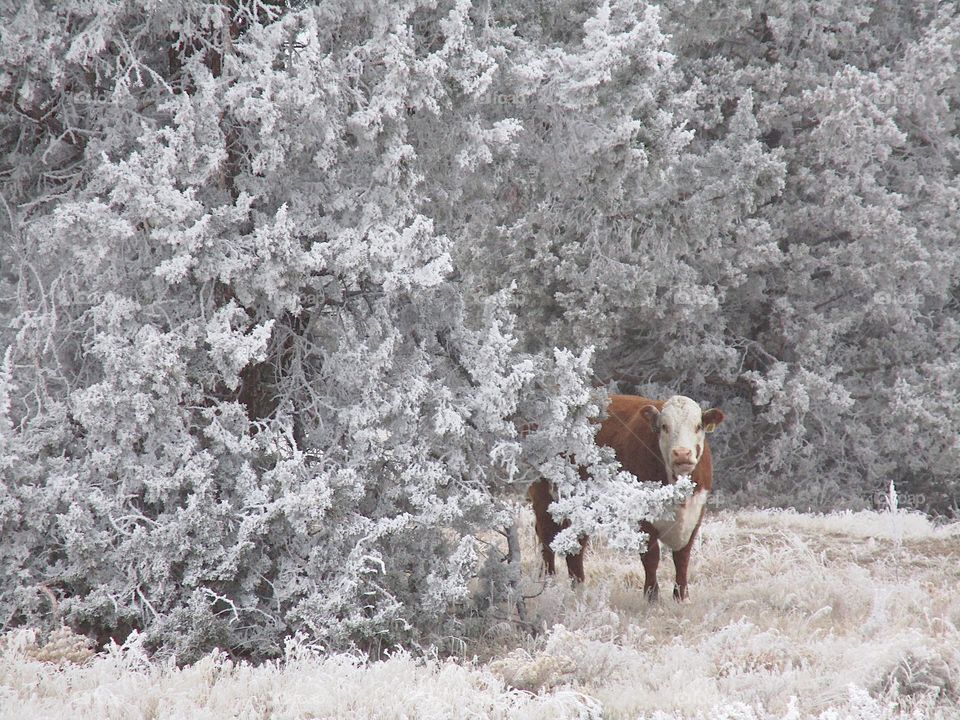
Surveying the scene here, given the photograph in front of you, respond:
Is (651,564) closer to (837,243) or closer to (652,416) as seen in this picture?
(652,416)

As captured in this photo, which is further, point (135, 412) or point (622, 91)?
point (622, 91)

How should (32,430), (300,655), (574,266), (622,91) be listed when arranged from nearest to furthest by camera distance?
1. (300,655)
2. (32,430)
3. (622,91)
4. (574,266)

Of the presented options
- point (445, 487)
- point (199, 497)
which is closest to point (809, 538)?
point (445, 487)

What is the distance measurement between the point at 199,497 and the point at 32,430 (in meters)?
1.32

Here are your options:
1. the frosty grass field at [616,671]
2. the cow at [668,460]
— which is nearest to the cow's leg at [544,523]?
the cow at [668,460]

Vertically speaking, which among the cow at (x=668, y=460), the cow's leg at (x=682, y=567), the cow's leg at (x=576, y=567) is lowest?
the cow's leg at (x=576, y=567)

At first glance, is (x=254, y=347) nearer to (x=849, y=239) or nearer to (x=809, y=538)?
(x=809, y=538)

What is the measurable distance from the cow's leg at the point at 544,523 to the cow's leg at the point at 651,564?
1.13 meters

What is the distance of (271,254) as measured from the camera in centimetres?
665

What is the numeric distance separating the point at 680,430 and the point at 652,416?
373 millimetres

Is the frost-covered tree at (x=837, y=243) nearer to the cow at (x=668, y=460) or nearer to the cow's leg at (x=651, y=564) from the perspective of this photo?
the cow at (x=668, y=460)

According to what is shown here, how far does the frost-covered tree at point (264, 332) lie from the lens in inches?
259

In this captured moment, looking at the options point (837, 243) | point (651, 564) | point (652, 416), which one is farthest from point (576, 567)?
point (837, 243)

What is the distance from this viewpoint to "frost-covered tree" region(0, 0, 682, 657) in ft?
21.6
